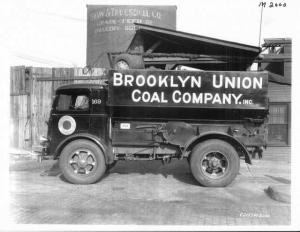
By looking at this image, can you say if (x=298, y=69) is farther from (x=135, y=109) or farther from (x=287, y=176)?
(x=287, y=176)

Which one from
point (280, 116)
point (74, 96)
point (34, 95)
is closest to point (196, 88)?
point (74, 96)

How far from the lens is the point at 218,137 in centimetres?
689

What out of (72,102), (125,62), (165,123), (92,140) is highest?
(125,62)

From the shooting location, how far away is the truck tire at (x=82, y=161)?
6918 mm

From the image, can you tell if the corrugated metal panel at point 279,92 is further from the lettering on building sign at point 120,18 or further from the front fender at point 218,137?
the lettering on building sign at point 120,18

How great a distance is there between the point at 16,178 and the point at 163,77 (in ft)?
13.5

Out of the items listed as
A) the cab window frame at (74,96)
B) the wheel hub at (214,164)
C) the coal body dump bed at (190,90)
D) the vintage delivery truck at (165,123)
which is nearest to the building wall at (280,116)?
the vintage delivery truck at (165,123)

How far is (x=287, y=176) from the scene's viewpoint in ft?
26.7

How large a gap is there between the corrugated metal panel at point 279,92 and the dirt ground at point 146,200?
3.78 meters

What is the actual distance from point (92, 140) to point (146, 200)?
5.86ft

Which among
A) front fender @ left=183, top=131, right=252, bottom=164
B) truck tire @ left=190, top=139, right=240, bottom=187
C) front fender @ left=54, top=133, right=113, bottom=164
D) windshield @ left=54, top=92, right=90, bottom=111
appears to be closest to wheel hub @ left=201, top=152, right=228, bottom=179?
truck tire @ left=190, top=139, right=240, bottom=187

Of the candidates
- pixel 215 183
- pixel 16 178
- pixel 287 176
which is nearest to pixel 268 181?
pixel 287 176

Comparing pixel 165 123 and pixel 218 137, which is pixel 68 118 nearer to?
pixel 165 123

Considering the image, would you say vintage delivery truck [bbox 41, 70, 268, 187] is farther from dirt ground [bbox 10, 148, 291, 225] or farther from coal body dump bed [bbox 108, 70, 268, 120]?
dirt ground [bbox 10, 148, 291, 225]
